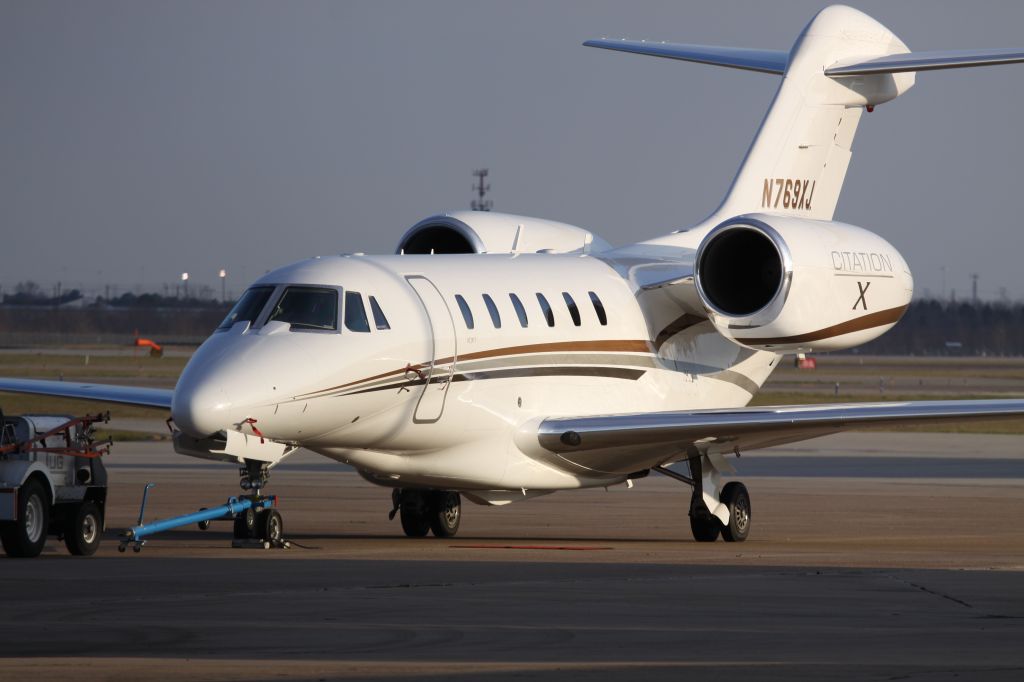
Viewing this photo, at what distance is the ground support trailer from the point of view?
15.3 metres

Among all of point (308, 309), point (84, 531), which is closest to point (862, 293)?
point (308, 309)

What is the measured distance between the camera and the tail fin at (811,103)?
2269cm

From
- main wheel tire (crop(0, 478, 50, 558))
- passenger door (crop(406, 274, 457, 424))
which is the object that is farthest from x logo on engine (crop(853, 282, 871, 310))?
main wheel tire (crop(0, 478, 50, 558))

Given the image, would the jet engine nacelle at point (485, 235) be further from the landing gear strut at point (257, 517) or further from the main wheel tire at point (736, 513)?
the landing gear strut at point (257, 517)

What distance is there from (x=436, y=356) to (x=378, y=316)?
841 mm

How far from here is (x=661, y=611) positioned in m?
11.4

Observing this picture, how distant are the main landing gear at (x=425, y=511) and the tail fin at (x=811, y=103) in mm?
5767

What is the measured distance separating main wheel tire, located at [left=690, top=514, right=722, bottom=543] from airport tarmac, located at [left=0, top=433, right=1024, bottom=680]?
0.53 metres

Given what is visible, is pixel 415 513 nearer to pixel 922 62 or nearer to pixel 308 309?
pixel 308 309

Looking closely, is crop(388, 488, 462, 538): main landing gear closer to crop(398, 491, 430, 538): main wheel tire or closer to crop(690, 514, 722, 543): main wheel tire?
crop(398, 491, 430, 538): main wheel tire

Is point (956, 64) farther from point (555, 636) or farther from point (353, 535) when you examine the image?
point (555, 636)

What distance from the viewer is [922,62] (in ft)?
69.7

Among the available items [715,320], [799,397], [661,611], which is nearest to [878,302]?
[715,320]

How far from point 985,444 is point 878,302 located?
21425mm
